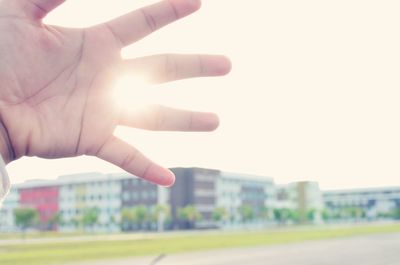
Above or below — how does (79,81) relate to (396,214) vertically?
below

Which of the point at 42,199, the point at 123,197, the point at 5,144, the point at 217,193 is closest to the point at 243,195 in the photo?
the point at 217,193

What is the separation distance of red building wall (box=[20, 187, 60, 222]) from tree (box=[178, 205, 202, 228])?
2932 cm

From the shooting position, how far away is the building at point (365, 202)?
16175 centimetres

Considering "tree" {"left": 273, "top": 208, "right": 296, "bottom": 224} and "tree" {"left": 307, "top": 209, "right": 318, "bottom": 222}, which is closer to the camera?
"tree" {"left": 273, "top": 208, "right": 296, "bottom": 224}

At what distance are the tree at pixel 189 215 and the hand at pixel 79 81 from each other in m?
96.9

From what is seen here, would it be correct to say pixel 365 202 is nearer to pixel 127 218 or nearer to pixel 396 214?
pixel 396 214

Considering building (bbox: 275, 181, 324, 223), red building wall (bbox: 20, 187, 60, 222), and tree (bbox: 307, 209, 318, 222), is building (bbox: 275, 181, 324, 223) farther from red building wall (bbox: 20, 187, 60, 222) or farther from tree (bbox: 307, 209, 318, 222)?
red building wall (bbox: 20, 187, 60, 222)

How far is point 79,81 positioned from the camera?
8.89ft

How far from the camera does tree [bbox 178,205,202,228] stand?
99250 mm

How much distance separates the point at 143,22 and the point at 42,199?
122706 millimetres

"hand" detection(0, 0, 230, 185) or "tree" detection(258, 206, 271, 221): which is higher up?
"tree" detection(258, 206, 271, 221)

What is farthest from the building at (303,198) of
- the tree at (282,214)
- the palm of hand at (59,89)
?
the palm of hand at (59,89)

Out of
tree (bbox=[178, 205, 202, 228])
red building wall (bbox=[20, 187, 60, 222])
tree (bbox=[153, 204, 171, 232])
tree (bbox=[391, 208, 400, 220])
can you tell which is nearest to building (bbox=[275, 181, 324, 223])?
tree (bbox=[391, 208, 400, 220])

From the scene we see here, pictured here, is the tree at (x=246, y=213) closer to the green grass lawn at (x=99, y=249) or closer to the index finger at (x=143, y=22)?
the green grass lawn at (x=99, y=249)
